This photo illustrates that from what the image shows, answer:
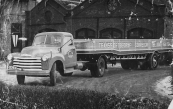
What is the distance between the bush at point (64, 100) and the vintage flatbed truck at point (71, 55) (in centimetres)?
414

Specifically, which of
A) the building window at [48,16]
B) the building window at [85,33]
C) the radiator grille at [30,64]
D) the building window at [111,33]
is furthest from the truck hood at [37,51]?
the building window at [48,16]

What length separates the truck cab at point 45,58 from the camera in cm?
1183

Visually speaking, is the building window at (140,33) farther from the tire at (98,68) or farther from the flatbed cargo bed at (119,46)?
the tire at (98,68)

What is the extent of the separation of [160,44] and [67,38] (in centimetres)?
769

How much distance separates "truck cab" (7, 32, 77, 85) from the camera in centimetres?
1183

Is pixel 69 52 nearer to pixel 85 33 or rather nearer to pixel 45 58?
pixel 45 58

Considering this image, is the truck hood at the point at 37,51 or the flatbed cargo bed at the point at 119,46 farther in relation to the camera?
the flatbed cargo bed at the point at 119,46

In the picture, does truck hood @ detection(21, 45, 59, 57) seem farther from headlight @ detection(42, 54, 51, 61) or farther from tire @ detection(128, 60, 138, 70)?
tire @ detection(128, 60, 138, 70)

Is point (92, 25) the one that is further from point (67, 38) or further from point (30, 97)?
point (30, 97)

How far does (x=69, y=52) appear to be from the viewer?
1314 cm

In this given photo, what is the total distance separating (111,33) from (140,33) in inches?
96.6

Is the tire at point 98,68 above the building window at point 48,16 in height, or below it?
below

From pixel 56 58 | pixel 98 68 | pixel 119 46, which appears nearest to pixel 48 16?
pixel 119 46

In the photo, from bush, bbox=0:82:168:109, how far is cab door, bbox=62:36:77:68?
17.6 feet
